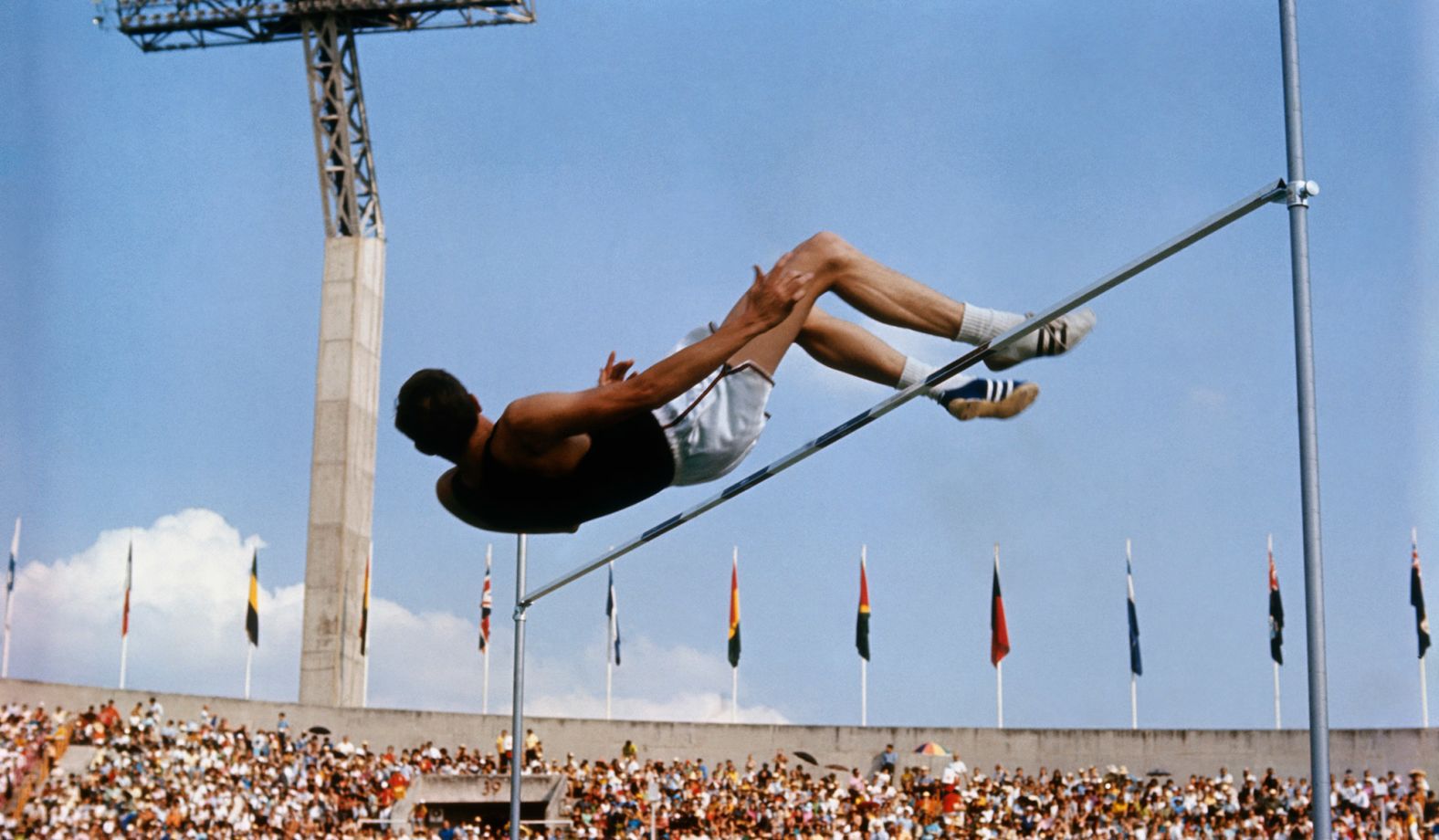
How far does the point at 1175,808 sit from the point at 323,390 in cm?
1908

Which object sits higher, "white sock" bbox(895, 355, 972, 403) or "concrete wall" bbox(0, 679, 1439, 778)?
"white sock" bbox(895, 355, 972, 403)

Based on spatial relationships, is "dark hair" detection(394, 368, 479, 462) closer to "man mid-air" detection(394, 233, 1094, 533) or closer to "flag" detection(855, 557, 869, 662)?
"man mid-air" detection(394, 233, 1094, 533)

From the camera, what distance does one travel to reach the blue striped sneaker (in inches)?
233

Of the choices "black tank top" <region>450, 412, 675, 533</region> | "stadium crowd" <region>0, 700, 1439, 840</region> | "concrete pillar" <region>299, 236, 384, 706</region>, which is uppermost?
"concrete pillar" <region>299, 236, 384, 706</region>

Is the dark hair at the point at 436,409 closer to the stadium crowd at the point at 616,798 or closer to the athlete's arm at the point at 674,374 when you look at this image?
the athlete's arm at the point at 674,374

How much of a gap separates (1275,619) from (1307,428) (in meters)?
23.3

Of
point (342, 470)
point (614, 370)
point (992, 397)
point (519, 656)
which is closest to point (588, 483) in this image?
point (614, 370)

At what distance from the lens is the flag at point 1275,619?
2778 cm

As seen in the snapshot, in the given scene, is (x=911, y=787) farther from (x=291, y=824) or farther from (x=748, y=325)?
(x=748, y=325)

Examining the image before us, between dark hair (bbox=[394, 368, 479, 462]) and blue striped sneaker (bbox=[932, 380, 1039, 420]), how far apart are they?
1.75 m

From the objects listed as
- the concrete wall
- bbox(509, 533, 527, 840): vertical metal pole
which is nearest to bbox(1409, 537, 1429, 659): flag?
the concrete wall

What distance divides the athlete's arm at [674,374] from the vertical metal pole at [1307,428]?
79.3 inches

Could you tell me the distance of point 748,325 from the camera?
4809 millimetres

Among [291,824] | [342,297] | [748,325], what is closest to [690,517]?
[748,325]
